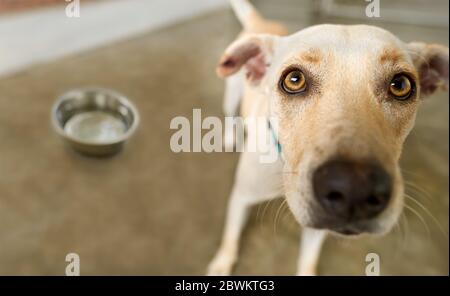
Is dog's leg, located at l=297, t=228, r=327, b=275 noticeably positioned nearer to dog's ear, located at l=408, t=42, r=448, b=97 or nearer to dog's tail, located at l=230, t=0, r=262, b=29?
dog's ear, located at l=408, t=42, r=448, b=97

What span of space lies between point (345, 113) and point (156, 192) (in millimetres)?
1427

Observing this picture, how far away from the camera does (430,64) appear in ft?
4.38

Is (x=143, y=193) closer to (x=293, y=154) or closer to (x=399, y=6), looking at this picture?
(x=293, y=154)

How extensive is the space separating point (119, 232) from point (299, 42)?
53.3 inches

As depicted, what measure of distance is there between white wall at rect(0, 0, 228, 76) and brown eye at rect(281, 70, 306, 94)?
1.29 m

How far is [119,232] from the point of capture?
7.11 ft

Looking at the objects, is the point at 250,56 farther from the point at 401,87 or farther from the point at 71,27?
the point at 71,27

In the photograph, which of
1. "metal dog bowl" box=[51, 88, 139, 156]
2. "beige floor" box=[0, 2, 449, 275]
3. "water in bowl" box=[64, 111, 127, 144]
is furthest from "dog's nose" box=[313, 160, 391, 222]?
"water in bowl" box=[64, 111, 127, 144]

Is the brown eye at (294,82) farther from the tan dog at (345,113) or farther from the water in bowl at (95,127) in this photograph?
the water in bowl at (95,127)

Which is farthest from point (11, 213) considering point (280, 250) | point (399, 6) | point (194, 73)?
point (399, 6)

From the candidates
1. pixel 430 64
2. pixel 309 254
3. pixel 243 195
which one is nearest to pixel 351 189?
pixel 430 64

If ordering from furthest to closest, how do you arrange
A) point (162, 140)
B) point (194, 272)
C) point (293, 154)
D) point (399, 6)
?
1. point (162, 140)
2. point (194, 272)
3. point (399, 6)
4. point (293, 154)

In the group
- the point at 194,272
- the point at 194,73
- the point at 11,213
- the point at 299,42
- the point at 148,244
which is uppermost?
the point at 194,73

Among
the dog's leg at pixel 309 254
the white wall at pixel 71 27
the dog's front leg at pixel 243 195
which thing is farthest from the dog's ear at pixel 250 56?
the white wall at pixel 71 27
